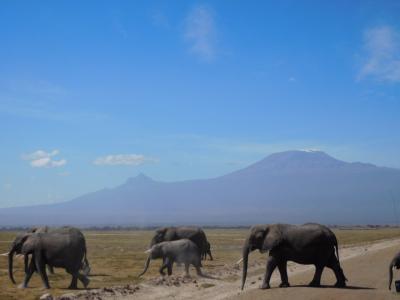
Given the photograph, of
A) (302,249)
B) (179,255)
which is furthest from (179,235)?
(302,249)

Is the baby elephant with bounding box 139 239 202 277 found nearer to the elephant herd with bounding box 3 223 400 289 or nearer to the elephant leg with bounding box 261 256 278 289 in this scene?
the elephant herd with bounding box 3 223 400 289

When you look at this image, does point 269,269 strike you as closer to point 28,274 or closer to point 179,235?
point 28,274

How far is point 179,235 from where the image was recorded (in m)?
42.5

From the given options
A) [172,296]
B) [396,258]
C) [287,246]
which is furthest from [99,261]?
[396,258]

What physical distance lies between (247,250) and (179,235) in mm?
16233

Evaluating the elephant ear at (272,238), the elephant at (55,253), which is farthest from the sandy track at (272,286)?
the elephant at (55,253)

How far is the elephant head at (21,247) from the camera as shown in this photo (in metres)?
29.0

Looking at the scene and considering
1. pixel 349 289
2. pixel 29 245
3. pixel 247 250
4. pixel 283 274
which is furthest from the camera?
pixel 29 245

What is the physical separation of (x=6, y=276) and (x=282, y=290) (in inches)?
688

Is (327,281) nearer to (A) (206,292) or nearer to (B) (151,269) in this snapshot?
(A) (206,292)

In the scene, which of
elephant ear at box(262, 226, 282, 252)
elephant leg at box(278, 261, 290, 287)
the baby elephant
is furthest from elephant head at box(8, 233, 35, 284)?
elephant leg at box(278, 261, 290, 287)

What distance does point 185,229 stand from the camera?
1709 inches

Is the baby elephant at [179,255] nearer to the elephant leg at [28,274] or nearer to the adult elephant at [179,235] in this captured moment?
the adult elephant at [179,235]

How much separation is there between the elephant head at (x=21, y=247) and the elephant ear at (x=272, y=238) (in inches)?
454
